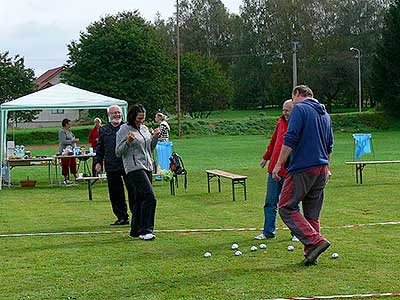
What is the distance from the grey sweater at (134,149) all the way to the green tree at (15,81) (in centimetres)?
4694

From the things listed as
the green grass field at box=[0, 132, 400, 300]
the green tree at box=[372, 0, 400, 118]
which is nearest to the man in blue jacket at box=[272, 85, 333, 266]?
the green grass field at box=[0, 132, 400, 300]

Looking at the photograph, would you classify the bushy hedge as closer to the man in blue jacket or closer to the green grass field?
the green grass field

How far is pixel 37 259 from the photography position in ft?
27.0

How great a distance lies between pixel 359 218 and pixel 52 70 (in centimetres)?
9390

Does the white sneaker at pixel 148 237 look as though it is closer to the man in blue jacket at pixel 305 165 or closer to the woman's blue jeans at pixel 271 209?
the woman's blue jeans at pixel 271 209

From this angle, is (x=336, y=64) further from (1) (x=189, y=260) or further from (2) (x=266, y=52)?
(1) (x=189, y=260)

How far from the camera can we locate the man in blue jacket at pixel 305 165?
24.3 feet

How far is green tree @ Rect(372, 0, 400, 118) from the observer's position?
55.0 metres

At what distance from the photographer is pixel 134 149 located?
31.4ft

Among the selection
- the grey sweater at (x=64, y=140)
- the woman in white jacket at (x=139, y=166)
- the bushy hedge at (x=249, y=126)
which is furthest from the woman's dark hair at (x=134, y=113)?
the bushy hedge at (x=249, y=126)

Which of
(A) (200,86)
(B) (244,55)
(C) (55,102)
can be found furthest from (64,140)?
(B) (244,55)

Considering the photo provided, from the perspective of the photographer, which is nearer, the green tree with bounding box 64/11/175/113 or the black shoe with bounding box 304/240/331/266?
the black shoe with bounding box 304/240/331/266

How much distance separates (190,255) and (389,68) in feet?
164

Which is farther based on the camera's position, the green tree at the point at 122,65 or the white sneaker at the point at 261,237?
the green tree at the point at 122,65
